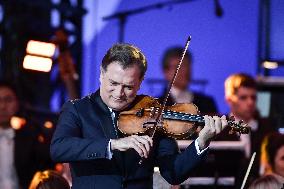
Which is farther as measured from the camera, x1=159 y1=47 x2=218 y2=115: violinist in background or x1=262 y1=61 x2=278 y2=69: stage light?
x1=262 y1=61 x2=278 y2=69: stage light

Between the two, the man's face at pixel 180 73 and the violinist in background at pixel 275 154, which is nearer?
the violinist in background at pixel 275 154

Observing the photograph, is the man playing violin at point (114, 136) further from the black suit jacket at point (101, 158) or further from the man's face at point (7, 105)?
the man's face at point (7, 105)

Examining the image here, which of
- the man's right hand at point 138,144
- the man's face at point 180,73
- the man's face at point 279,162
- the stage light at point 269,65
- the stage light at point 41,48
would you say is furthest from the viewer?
the stage light at point 41,48

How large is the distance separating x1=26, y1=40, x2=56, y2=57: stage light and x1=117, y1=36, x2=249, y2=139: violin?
393cm

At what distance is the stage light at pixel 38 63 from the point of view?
25.2ft

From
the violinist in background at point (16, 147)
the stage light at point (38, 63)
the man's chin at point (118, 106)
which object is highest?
the man's chin at point (118, 106)

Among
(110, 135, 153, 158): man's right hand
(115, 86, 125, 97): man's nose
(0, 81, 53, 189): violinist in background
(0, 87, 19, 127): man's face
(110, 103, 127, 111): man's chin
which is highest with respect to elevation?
(115, 86, 125, 97): man's nose

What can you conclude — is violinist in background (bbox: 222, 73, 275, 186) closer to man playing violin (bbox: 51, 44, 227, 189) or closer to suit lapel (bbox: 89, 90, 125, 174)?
man playing violin (bbox: 51, 44, 227, 189)

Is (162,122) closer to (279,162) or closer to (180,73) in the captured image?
(279,162)

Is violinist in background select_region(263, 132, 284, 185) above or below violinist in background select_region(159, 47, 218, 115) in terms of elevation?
below

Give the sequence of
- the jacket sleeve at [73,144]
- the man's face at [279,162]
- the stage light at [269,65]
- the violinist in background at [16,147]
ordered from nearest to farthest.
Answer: the jacket sleeve at [73,144] < the man's face at [279,162] < the violinist in background at [16,147] < the stage light at [269,65]

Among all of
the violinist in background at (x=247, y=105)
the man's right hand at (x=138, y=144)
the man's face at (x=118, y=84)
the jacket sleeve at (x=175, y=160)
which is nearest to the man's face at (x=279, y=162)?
the violinist in background at (x=247, y=105)

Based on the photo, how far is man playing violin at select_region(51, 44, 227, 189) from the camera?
3.58m

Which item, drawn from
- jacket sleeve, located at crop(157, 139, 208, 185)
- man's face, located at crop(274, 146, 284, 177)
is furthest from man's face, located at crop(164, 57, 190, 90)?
jacket sleeve, located at crop(157, 139, 208, 185)
